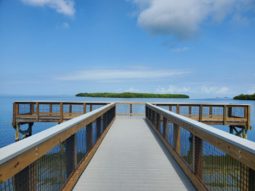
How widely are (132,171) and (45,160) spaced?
160cm

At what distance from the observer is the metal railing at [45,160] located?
5.69 ft

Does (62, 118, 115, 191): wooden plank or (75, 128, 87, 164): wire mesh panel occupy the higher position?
(75, 128, 87, 164): wire mesh panel

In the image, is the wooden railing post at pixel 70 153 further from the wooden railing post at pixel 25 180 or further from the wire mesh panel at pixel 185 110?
the wire mesh panel at pixel 185 110

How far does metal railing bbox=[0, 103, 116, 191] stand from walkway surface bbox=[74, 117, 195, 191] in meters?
0.21

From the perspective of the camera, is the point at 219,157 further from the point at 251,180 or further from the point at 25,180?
the point at 25,180

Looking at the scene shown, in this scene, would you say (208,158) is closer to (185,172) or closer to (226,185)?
(185,172)

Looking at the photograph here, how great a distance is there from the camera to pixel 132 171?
4117 millimetres

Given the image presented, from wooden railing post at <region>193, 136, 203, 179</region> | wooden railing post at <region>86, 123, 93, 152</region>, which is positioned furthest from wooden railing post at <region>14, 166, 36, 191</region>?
wooden railing post at <region>86, 123, 93, 152</region>

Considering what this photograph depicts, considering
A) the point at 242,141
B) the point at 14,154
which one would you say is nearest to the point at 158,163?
the point at 242,141

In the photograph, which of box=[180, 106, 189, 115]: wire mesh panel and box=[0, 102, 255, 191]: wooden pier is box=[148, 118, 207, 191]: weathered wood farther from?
box=[180, 106, 189, 115]: wire mesh panel

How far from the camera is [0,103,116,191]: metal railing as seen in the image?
68.3 inches

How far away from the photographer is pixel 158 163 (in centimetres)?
463

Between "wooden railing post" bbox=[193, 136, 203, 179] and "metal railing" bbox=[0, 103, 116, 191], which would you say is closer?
"metal railing" bbox=[0, 103, 116, 191]

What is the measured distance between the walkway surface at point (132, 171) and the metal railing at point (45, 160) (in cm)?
21
